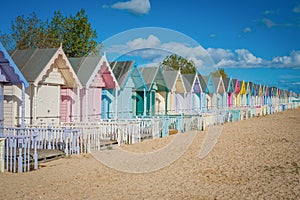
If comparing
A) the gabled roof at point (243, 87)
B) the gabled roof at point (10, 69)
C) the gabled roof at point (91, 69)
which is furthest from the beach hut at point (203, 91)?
the gabled roof at point (10, 69)

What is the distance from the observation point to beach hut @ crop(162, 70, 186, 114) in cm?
2916

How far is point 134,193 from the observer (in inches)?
318

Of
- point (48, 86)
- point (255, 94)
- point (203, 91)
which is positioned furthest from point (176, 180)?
point (255, 94)

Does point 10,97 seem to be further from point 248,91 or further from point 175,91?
point 248,91

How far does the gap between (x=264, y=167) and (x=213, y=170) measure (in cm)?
163

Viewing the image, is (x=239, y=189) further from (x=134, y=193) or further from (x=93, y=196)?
(x=93, y=196)

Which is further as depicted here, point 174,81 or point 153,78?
point 174,81

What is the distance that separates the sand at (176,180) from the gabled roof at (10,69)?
11.2ft

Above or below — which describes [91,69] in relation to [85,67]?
below

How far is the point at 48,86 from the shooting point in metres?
16.9

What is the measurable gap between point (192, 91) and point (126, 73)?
37.9 feet

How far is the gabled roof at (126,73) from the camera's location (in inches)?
874

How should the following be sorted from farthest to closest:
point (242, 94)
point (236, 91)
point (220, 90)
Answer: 1. point (242, 94)
2. point (236, 91)
3. point (220, 90)

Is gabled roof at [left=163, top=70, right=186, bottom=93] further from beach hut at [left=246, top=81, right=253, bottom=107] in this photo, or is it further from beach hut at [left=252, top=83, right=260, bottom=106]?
beach hut at [left=252, top=83, right=260, bottom=106]
